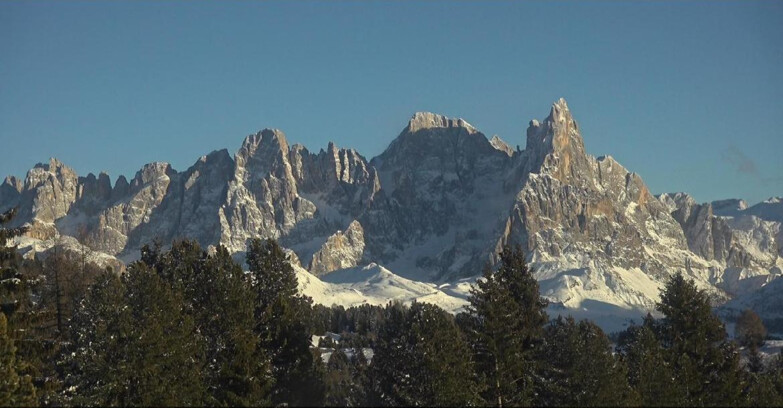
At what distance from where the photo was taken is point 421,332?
59.7 metres

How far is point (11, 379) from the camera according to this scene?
48625 millimetres

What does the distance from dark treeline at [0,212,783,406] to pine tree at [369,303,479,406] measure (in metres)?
0.11

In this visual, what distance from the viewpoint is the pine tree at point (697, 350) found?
6174cm

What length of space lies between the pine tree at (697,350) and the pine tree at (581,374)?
3917 millimetres

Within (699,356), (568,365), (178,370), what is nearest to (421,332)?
(568,365)

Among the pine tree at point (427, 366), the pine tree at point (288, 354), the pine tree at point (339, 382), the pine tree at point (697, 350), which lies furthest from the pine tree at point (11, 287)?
the pine tree at point (697, 350)

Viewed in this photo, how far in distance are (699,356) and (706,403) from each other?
10.5 ft

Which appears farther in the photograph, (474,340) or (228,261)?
(228,261)

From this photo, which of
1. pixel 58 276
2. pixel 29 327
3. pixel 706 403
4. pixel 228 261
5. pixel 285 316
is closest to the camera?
pixel 29 327

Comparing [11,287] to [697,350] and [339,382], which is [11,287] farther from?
[339,382]

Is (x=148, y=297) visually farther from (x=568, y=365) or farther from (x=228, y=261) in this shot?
(x=568, y=365)

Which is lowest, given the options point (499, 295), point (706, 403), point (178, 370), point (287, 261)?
point (706, 403)

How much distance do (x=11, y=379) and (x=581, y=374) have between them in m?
34.5

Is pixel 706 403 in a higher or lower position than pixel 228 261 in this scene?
lower
